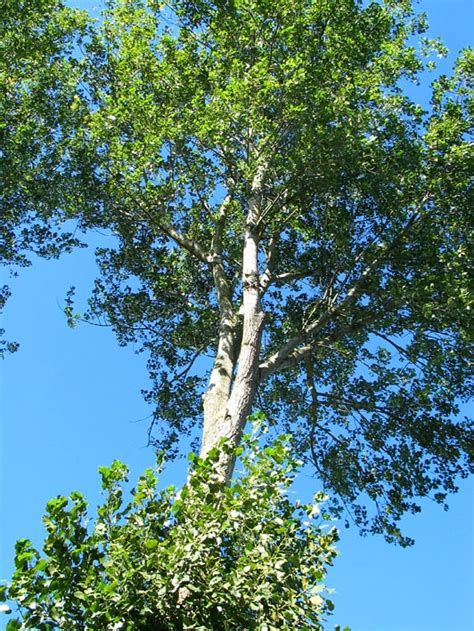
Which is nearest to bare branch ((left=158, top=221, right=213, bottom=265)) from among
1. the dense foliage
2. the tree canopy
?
the tree canopy

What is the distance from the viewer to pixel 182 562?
529 cm

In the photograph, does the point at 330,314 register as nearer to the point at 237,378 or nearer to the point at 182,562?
the point at 237,378

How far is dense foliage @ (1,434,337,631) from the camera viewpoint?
5156 mm

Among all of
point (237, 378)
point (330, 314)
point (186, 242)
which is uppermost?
point (186, 242)

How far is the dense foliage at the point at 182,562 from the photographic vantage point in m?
5.16

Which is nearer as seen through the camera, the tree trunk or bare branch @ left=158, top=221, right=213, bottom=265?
the tree trunk

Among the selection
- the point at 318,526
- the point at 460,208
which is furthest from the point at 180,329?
the point at 318,526

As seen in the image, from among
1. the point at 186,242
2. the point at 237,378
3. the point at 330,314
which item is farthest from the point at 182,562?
the point at 186,242

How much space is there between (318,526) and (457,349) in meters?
6.93

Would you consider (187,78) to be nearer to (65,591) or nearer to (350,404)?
(350,404)

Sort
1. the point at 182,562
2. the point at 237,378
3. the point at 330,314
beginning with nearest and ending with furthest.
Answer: the point at 182,562 < the point at 237,378 < the point at 330,314

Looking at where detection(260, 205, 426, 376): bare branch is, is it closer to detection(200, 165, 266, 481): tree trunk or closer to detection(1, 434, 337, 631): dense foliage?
detection(200, 165, 266, 481): tree trunk

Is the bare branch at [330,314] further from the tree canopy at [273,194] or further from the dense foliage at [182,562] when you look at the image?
the dense foliage at [182,562]

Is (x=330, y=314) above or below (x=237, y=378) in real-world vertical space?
above
